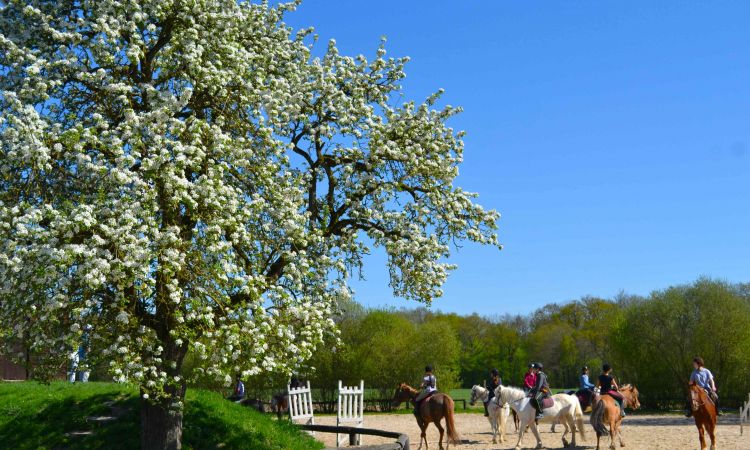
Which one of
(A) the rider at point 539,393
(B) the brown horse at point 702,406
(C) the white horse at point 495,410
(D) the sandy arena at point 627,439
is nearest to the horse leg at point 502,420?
(C) the white horse at point 495,410

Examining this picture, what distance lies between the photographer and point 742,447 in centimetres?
2620

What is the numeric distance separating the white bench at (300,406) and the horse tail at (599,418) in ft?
35.0

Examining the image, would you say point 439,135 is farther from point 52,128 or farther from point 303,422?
point 303,422

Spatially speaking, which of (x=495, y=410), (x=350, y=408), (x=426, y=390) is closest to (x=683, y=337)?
(x=495, y=410)

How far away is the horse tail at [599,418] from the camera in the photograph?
24.8 metres

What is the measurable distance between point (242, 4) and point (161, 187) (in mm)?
7978

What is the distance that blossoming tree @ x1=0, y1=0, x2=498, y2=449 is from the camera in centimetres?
1459

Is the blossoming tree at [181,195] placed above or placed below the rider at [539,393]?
above

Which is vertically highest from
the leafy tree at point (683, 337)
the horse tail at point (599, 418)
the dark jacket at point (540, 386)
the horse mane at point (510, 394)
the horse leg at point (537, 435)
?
the leafy tree at point (683, 337)

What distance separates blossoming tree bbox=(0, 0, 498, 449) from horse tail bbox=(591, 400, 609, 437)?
8351mm

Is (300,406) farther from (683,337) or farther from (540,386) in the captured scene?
(683,337)

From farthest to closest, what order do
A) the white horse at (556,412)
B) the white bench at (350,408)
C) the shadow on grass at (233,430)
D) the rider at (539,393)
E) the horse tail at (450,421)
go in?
1. the white bench at (350,408)
2. the white horse at (556,412)
3. the rider at (539,393)
4. the horse tail at (450,421)
5. the shadow on grass at (233,430)

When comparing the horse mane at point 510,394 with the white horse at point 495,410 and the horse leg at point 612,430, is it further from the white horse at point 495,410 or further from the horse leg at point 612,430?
the horse leg at point 612,430

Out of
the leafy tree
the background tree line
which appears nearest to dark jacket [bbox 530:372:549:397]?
the background tree line
